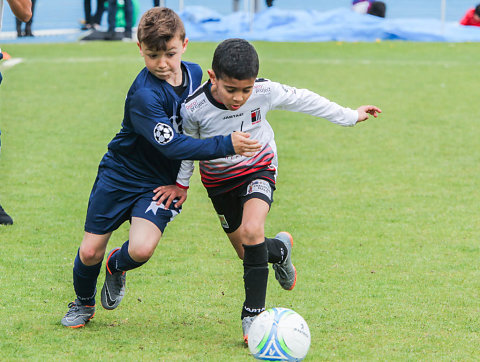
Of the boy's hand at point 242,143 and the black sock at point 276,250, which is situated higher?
the boy's hand at point 242,143

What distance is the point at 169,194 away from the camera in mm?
4461

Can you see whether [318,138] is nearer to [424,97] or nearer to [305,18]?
[424,97]

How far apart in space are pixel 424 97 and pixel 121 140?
9.20 m

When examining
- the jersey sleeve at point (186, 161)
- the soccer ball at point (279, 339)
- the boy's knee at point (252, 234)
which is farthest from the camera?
the jersey sleeve at point (186, 161)

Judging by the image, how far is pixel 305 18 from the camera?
66.4 feet

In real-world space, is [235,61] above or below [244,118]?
above

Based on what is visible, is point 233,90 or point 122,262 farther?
point 122,262

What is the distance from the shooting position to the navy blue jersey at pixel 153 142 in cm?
410

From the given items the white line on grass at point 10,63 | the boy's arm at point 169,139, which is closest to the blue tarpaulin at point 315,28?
the white line on grass at point 10,63

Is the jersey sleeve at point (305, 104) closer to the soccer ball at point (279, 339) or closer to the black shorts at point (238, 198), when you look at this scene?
the black shorts at point (238, 198)

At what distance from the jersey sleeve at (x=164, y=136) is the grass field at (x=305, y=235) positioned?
1.03 meters

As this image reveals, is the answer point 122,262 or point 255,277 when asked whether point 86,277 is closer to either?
point 122,262

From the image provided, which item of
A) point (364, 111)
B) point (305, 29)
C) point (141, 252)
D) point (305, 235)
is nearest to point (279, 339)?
point (141, 252)

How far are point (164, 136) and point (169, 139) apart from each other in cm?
3
